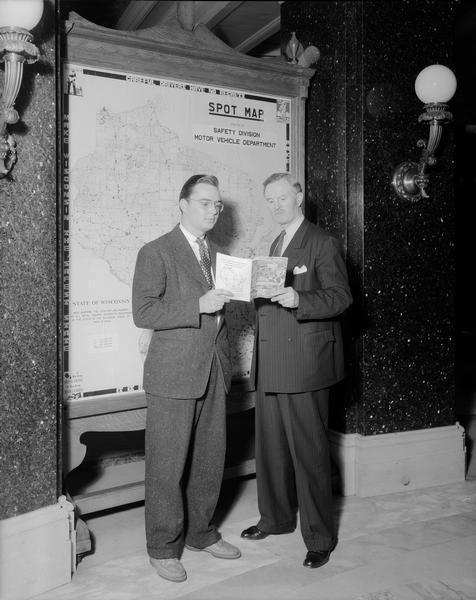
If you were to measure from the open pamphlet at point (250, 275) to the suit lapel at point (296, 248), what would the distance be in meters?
0.28

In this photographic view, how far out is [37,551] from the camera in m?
2.74

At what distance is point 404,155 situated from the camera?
400cm

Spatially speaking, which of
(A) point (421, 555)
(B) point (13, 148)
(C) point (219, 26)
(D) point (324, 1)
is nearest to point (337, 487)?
(A) point (421, 555)

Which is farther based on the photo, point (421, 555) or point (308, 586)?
point (421, 555)

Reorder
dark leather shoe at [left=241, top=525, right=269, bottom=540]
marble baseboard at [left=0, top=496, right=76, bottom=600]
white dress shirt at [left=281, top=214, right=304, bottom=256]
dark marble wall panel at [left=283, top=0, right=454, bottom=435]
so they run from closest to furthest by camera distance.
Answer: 1. marble baseboard at [left=0, top=496, right=76, bottom=600]
2. white dress shirt at [left=281, top=214, right=304, bottom=256]
3. dark leather shoe at [left=241, top=525, right=269, bottom=540]
4. dark marble wall panel at [left=283, top=0, right=454, bottom=435]

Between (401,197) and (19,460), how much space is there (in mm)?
2657

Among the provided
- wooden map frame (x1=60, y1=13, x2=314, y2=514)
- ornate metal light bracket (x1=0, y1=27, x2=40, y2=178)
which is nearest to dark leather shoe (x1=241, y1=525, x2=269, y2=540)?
wooden map frame (x1=60, y1=13, x2=314, y2=514)

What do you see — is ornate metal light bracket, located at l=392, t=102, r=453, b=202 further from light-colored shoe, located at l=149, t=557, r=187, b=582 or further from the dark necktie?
light-colored shoe, located at l=149, t=557, r=187, b=582

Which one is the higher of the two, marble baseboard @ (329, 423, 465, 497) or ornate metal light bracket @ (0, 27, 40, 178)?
ornate metal light bracket @ (0, 27, 40, 178)

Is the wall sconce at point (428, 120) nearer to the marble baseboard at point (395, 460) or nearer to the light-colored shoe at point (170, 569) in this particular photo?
the marble baseboard at point (395, 460)

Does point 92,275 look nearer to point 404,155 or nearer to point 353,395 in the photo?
point 353,395

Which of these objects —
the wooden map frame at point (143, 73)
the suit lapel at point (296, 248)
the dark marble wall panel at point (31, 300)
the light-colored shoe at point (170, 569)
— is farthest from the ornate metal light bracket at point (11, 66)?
the light-colored shoe at point (170, 569)

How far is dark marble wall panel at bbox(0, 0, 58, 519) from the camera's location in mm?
2658

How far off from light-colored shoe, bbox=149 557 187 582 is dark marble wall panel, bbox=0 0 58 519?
56 centimetres
